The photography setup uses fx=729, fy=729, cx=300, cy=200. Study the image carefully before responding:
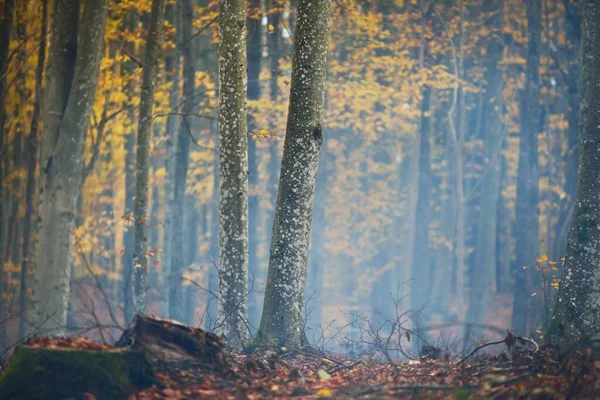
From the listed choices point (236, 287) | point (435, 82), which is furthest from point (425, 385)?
point (435, 82)

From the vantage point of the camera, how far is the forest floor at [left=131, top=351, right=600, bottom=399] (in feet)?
22.1

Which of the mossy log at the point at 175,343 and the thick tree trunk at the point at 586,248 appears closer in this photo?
the mossy log at the point at 175,343

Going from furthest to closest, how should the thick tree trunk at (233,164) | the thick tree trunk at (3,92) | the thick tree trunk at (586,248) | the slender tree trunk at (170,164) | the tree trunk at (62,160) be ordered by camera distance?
the slender tree trunk at (170,164) → the thick tree trunk at (3,92) → the tree trunk at (62,160) → the thick tree trunk at (233,164) → the thick tree trunk at (586,248)

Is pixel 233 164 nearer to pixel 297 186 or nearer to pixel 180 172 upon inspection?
pixel 297 186

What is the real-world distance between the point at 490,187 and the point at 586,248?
17.5 m

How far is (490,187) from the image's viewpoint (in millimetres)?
27500

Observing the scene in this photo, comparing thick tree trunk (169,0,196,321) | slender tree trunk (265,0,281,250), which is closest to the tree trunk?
slender tree trunk (265,0,281,250)

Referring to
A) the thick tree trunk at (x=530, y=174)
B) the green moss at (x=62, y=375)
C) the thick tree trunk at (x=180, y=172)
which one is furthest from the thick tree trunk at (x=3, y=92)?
the thick tree trunk at (x=530, y=174)

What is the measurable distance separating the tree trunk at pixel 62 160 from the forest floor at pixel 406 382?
616 cm

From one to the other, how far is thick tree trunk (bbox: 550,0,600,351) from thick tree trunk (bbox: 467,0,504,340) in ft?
47.4

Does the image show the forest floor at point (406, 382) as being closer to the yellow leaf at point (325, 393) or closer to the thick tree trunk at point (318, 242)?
the yellow leaf at point (325, 393)

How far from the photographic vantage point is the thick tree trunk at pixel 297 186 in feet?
35.3

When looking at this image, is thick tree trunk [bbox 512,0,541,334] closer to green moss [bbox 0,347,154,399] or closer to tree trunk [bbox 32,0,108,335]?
tree trunk [bbox 32,0,108,335]

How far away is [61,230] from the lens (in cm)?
1315
